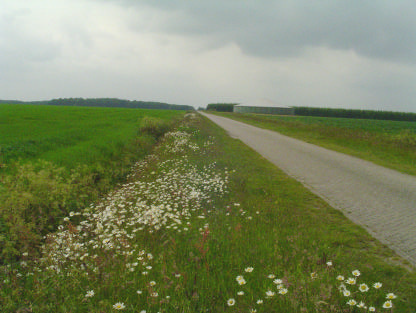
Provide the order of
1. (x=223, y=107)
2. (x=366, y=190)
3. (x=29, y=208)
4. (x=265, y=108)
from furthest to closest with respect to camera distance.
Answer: (x=223, y=107)
(x=265, y=108)
(x=366, y=190)
(x=29, y=208)

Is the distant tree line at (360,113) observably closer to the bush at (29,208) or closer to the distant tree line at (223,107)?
the distant tree line at (223,107)

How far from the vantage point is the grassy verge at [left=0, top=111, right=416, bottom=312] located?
3174mm

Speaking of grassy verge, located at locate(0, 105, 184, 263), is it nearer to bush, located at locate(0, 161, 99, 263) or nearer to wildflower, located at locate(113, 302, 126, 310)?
bush, located at locate(0, 161, 99, 263)

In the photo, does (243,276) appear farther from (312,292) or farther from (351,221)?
(351,221)

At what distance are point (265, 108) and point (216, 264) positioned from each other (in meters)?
83.6

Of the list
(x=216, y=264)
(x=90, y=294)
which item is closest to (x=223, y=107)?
(x=216, y=264)

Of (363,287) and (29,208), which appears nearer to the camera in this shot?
(363,287)

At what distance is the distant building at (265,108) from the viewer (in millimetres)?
83000

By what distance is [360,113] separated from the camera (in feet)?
283

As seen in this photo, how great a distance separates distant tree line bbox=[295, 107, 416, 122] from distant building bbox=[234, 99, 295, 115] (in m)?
8.31

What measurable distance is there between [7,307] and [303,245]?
408 centimetres

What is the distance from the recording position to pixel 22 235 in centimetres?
486

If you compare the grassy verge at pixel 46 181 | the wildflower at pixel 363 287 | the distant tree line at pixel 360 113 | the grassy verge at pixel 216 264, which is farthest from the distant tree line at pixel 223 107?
the wildflower at pixel 363 287

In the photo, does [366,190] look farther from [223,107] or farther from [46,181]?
[223,107]
